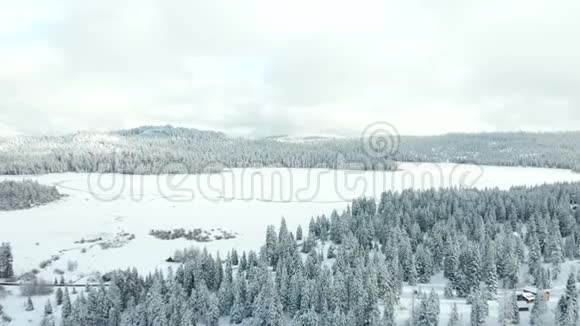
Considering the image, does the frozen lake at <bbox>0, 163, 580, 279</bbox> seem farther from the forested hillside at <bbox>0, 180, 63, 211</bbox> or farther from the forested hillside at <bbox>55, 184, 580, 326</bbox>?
the forested hillside at <bbox>55, 184, 580, 326</bbox>

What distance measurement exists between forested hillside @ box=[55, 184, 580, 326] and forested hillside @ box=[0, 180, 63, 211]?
77.0 metres

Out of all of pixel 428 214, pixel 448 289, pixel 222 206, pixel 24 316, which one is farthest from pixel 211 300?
pixel 222 206

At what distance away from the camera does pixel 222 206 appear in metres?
152

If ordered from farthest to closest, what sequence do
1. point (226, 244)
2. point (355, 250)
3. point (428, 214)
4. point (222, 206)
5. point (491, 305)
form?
point (222, 206), point (226, 244), point (428, 214), point (355, 250), point (491, 305)

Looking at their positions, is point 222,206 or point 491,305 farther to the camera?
point 222,206

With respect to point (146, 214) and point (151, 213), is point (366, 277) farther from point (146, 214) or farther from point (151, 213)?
point (151, 213)

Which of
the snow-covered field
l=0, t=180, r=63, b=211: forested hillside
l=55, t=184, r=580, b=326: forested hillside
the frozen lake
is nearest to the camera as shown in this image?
l=55, t=184, r=580, b=326: forested hillside

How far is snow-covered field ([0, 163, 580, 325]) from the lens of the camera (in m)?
101

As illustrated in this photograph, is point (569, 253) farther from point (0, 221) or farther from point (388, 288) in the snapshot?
point (0, 221)

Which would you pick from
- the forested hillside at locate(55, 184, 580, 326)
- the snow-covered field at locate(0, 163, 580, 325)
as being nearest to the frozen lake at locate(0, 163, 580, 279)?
the snow-covered field at locate(0, 163, 580, 325)

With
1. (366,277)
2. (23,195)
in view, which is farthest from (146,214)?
(366,277)

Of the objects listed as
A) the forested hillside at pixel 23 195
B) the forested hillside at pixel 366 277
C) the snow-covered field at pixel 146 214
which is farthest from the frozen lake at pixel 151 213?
the forested hillside at pixel 366 277

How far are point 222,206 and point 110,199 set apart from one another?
4376 centimetres

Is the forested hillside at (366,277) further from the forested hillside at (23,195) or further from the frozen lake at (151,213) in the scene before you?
the forested hillside at (23,195)
